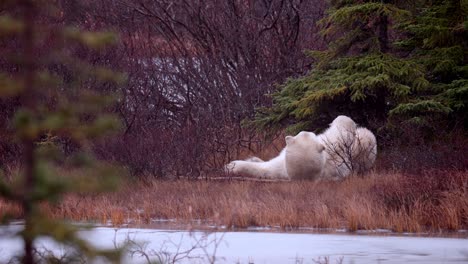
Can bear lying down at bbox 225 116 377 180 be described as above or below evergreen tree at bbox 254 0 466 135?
below

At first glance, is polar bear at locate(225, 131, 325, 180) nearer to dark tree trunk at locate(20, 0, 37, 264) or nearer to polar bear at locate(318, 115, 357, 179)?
polar bear at locate(318, 115, 357, 179)

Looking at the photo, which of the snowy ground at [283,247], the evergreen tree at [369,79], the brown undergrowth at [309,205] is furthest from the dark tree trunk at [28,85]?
the evergreen tree at [369,79]

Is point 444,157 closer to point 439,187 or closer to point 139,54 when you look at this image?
point 439,187

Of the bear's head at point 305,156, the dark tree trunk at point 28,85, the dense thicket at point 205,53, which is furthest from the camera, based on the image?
the dense thicket at point 205,53

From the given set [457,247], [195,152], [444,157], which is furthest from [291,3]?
[457,247]

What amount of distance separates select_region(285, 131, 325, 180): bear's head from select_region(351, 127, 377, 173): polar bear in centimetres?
54

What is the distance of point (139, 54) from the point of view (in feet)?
65.7

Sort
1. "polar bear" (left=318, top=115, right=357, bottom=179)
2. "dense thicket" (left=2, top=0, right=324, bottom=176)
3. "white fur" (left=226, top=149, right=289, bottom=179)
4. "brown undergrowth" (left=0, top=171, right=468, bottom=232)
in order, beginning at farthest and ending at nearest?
"dense thicket" (left=2, top=0, right=324, bottom=176), "white fur" (left=226, top=149, right=289, bottom=179), "polar bear" (left=318, top=115, right=357, bottom=179), "brown undergrowth" (left=0, top=171, right=468, bottom=232)

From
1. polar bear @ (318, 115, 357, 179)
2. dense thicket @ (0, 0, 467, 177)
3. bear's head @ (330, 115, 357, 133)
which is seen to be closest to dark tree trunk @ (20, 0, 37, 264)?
dense thicket @ (0, 0, 467, 177)

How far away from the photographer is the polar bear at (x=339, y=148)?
46.9 feet

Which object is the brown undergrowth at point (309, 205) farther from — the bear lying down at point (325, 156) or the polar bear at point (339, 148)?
the polar bear at point (339, 148)

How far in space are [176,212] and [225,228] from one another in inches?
41.1

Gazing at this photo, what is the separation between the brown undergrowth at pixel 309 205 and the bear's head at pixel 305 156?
3.72 ft

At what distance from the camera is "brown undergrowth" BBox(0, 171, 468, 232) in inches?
419
